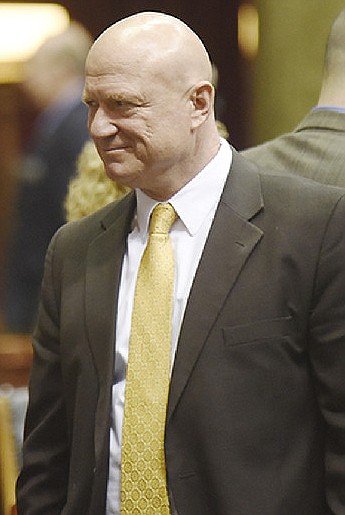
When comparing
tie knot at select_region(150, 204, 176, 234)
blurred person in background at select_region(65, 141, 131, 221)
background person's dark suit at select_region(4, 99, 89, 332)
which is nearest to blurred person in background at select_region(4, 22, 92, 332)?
background person's dark suit at select_region(4, 99, 89, 332)

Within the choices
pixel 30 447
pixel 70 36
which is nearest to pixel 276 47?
pixel 70 36

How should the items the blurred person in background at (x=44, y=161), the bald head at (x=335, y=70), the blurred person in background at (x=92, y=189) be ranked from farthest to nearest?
the blurred person in background at (x=44, y=161), the blurred person in background at (x=92, y=189), the bald head at (x=335, y=70)

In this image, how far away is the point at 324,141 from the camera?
2.76 meters

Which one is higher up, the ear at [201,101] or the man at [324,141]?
the ear at [201,101]

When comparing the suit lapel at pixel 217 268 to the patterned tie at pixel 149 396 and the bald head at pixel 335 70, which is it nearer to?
the patterned tie at pixel 149 396

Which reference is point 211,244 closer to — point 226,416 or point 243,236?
point 243,236

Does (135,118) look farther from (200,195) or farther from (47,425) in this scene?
(47,425)

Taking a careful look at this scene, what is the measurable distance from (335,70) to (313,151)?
0.22 m

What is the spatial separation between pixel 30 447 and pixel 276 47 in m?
2.95

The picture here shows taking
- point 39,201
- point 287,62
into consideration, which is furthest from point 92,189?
point 287,62

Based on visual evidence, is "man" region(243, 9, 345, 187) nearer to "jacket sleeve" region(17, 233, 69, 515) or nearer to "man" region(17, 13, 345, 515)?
"man" region(17, 13, 345, 515)

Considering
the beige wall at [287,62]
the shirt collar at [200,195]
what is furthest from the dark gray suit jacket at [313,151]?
the beige wall at [287,62]

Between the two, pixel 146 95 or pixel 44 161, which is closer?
pixel 146 95

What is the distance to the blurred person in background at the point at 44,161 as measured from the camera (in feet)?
16.6
